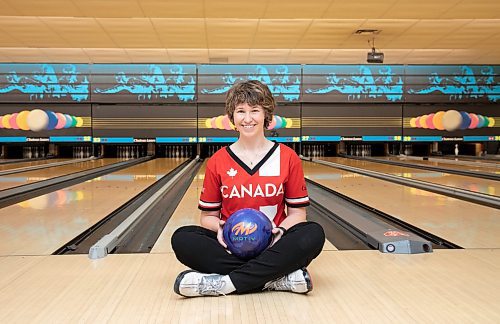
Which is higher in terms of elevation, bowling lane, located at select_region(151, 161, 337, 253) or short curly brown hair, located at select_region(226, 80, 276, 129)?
short curly brown hair, located at select_region(226, 80, 276, 129)

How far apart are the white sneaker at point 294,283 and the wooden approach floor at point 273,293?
25mm

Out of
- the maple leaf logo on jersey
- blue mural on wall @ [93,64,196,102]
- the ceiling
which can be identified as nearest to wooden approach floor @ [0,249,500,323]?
the maple leaf logo on jersey

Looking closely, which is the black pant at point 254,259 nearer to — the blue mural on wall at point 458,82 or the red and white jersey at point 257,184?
the red and white jersey at point 257,184

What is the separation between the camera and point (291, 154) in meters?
2.07

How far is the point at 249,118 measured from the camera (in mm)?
1987

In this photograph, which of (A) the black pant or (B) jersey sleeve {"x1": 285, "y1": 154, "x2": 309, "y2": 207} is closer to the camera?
(A) the black pant

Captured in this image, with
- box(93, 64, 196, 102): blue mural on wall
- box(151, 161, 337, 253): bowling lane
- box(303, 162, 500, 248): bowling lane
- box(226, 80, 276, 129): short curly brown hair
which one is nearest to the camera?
box(226, 80, 276, 129): short curly brown hair

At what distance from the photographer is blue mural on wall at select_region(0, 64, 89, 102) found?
10.1 meters

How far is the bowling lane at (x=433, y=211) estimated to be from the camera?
2.80 meters

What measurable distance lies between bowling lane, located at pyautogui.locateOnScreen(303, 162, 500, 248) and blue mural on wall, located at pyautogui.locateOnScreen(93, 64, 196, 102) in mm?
5680

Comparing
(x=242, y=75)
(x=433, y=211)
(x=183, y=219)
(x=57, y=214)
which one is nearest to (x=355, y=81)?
(x=242, y=75)

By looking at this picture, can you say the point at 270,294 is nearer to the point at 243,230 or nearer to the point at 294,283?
the point at 294,283

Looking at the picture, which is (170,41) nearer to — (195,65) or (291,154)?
(195,65)

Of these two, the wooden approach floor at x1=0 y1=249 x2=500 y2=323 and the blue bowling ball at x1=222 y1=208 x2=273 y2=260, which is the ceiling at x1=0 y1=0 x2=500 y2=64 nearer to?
the wooden approach floor at x1=0 y1=249 x2=500 y2=323
